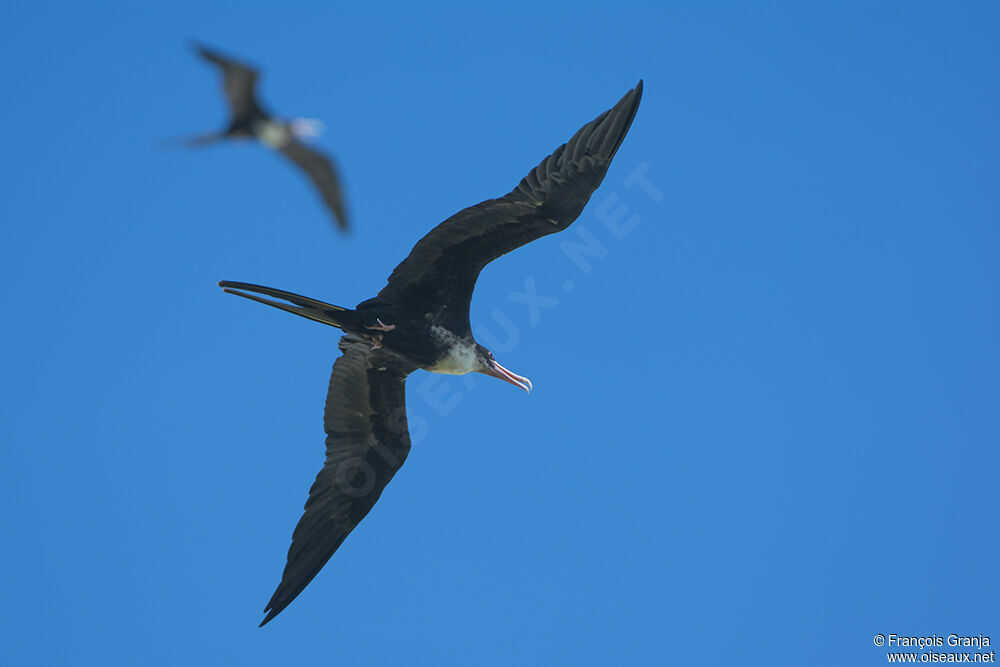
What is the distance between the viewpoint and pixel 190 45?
4133 millimetres

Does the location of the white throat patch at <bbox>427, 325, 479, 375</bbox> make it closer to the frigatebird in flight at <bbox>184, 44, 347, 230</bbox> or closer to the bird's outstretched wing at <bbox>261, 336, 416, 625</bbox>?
the bird's outstretched wing at <bbox>261, 336, 416, 625</bbox>

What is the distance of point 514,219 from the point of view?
690cm

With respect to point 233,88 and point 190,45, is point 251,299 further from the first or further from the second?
point 190,45

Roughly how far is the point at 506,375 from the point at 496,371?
0.27ft

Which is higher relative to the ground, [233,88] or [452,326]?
[452,326]

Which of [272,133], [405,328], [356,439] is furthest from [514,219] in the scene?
[272,133]

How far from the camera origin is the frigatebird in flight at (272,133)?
471 centimetres

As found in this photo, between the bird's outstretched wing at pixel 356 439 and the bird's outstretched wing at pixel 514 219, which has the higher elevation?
the bird's outstretched wing at pixel 514 219

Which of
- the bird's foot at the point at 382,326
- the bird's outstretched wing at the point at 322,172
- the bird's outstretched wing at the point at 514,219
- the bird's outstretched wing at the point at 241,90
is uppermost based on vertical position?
the bird's outstretched wing at the point at 514,219

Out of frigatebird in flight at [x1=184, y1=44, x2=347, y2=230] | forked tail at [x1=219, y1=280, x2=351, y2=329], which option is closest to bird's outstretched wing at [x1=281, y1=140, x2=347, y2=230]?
frigatebird in flight at [x1=184, y1=44, x2=347, y2=230]

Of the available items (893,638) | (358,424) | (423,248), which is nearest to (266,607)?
(358,424)

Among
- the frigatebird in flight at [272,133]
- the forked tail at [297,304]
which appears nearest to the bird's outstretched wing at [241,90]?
the frigatebird in flight at [272,133]

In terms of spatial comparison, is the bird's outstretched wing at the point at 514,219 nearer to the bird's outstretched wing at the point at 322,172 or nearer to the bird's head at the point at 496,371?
the bird's head at the point at 496,371

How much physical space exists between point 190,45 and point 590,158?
3173 millimetres
